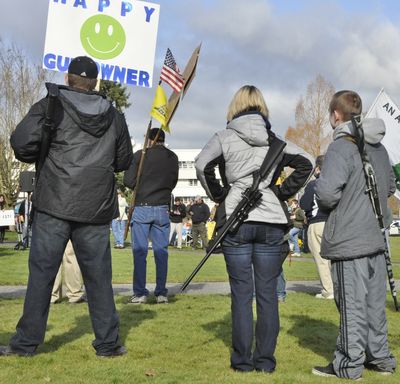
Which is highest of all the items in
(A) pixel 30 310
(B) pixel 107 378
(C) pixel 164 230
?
(C) pixel 164 230

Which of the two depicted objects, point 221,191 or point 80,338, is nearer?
point 221,191

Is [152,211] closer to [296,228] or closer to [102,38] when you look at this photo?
[102,38]

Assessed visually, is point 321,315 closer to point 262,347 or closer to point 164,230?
point 164,230

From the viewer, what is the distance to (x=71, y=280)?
26.3 ft

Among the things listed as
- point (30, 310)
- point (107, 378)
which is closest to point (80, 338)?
point (30, 310)

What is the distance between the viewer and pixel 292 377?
182 inches

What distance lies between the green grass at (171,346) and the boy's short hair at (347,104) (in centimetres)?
195

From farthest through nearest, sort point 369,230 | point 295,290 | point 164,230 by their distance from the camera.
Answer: point 295,290, point 164,230, point 369,230

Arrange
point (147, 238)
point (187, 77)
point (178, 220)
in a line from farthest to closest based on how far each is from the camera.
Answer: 1. point (178, 220)
2. point (147, 238)
3. point (187, 77)

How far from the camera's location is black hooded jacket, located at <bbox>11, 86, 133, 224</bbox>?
4.73 m

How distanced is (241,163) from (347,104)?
0.92 metres

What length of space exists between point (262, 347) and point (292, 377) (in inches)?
12.1

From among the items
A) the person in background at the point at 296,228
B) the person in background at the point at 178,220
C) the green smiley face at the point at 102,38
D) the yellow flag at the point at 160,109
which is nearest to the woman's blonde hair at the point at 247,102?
the yellow flag at the point at 160,109

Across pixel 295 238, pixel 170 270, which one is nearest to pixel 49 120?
pixel 170 270
